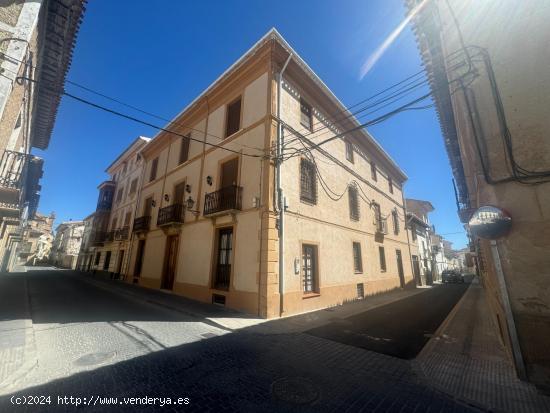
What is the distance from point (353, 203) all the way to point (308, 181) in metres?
4.55

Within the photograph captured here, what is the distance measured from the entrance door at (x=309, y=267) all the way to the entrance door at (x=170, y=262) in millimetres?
6598

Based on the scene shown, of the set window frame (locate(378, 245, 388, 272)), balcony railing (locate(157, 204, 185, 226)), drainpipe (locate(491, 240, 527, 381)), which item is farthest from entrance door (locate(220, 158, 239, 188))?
window frame (locate(378, 245, 388, 272))

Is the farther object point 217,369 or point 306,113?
point 306,113

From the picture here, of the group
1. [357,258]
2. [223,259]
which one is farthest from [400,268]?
[223,259]

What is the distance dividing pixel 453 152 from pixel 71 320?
14495 millimetres

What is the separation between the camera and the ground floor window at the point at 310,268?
29.3 feet

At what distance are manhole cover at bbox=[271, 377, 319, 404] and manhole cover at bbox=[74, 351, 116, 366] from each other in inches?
113

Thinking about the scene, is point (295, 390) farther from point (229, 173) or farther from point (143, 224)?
point (143, 224)

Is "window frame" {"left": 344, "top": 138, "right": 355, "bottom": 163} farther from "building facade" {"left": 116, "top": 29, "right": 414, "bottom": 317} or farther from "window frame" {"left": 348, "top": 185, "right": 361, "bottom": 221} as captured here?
"window frame" {"left": 348, "top": 185, "right": 361, "bottom": 221}

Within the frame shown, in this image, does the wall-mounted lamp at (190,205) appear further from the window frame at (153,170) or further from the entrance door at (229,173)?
the window frame at (153,170)

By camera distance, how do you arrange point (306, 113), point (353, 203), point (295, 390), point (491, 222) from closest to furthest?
point (295, 390)
point (491, 222)
point (306, 113)
point (353, 203)

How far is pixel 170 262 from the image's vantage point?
1241 cm

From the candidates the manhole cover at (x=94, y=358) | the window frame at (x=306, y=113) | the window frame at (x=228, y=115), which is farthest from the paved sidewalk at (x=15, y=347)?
the window frame at (x=306, y=113)

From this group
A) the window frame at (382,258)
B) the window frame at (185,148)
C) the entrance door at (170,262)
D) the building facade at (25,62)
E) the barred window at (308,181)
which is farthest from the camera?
the window frame at (382,258)
